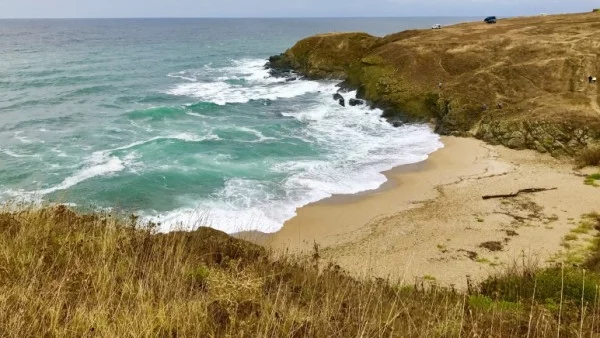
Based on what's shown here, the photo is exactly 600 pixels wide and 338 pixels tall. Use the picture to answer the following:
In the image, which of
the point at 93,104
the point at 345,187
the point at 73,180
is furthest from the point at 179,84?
the point at 345,187

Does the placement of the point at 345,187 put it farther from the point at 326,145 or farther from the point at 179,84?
the point at 179,84

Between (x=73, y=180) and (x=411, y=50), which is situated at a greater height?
(x=411, y=50)

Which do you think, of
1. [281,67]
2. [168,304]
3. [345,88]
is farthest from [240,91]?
[168,304]

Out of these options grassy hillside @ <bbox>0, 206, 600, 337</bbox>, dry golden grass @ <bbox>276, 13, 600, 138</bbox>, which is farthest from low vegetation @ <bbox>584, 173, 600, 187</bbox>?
grassy hillside @ <bbox>0, 206, 600, 337</bbox>

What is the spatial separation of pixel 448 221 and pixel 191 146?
2168 centimetres

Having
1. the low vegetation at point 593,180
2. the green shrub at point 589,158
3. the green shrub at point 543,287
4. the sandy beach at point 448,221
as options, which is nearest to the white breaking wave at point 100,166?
the sandy beach at point 448,221

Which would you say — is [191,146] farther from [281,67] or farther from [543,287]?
[281,67]

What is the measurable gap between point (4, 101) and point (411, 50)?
48.0 meters

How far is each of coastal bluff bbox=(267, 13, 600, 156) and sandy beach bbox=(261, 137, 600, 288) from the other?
217 inches

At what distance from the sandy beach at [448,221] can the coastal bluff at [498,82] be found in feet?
18.1

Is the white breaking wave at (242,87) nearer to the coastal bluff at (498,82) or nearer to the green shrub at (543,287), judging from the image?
the coastal bluff at (498,82)

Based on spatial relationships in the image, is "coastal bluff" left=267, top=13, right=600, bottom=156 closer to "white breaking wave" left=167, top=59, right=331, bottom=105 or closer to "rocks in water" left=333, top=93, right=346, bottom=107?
"rocks in water" left=333, top=93, right=346, bottom=107

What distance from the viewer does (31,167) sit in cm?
2970

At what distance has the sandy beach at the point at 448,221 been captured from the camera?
61.0 ft
